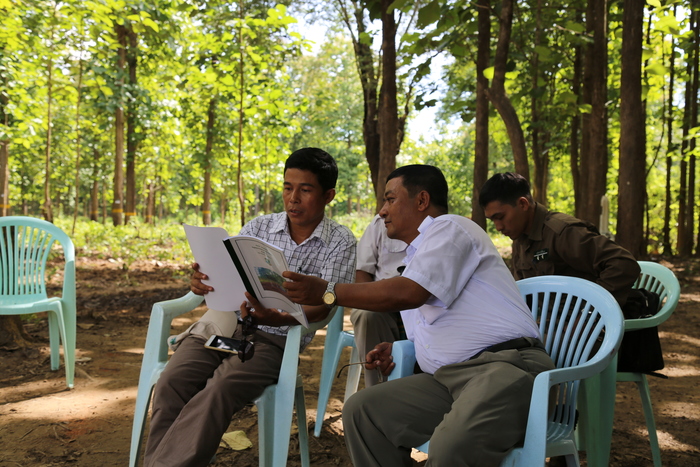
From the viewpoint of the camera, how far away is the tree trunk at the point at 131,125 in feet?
39.5

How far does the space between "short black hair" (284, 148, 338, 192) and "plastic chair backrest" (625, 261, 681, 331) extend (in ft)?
4.94

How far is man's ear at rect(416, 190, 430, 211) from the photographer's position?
2.25 m

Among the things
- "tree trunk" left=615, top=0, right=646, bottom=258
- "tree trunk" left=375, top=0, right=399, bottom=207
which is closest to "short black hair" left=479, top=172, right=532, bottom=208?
"tree trunk" left=615, top=0, right=646, bottom=258

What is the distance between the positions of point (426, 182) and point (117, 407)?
2392 millimetres

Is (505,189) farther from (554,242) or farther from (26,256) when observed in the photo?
(26,256)

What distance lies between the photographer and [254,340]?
255 cm

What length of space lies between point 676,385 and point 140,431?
365 centimetres

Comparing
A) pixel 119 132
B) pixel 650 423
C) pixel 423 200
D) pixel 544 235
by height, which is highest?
pixel 119 132

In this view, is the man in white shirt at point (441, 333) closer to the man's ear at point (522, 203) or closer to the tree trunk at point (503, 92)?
the man's ear at point (522, 203)

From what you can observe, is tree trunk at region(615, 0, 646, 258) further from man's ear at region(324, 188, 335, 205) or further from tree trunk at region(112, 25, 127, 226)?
tree trunk at region(112, 25, 127, 226)

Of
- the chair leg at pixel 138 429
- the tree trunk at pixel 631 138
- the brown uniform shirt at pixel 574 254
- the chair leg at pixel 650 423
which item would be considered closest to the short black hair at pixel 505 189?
the brown uniform shirt at pixel 574 254

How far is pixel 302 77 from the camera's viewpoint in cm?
2120

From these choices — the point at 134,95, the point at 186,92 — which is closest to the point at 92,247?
the point at 134,95

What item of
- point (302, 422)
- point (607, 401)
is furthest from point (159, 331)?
point (607, 401)
